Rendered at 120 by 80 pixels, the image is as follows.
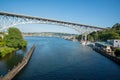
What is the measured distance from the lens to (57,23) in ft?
177

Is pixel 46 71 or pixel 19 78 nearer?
pixel 19 78

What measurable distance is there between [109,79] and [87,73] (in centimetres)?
253

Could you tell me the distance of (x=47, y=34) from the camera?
197375 mm

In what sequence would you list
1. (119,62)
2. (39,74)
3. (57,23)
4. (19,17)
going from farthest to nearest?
(57,23)
(19,17)
(119,62)
(39,74)

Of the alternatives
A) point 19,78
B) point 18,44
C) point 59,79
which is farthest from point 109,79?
point 18,44

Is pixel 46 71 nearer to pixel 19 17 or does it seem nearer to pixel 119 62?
pixel 119 62

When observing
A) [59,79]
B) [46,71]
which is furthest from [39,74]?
[59,79]

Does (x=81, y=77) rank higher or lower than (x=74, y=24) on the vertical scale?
lower

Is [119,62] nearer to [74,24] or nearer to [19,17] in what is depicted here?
[19,17]

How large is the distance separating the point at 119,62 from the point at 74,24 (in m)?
39.9

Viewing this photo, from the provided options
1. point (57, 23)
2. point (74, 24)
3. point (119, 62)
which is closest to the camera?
point (119, 62)

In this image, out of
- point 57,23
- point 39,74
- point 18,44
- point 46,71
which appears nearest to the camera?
point 39,74

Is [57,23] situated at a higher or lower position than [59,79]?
higher

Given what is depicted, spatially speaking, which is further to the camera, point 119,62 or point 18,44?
point 18,44
